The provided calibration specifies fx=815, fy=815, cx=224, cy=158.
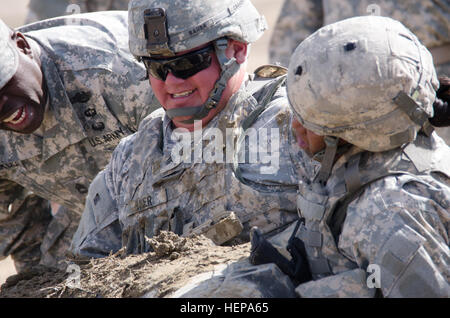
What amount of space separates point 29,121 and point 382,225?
355 cm

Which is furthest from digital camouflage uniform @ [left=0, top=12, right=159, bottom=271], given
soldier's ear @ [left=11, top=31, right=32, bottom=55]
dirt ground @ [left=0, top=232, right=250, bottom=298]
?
dirt ground @ [left=0, top=232, right=250, bottom=298]

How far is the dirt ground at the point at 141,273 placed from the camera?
12.5 ft

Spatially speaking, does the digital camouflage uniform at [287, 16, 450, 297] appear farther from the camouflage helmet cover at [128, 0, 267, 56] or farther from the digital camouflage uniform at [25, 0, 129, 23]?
the digital camouflage uniform at [25, 0, 129, 23]

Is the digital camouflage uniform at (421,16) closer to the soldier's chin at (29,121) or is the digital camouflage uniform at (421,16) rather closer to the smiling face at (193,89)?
the smiling face at (193,89)

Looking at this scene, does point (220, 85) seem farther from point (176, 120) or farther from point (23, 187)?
point (23, 187)

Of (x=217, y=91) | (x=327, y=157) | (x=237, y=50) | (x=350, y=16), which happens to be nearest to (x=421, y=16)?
(x=350, y=16)

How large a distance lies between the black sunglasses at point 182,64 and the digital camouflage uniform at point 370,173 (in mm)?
1454

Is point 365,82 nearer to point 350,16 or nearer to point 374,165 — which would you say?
point 374,165

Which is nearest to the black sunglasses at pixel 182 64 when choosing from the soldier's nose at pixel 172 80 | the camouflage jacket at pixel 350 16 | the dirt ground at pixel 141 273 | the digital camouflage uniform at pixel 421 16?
the soldier's nose at pixel 172 80

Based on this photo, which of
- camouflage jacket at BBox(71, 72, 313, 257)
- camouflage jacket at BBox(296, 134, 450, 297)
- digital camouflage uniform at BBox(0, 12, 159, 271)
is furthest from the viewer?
digital camouflage uniform at BBox(0, 12, 159, 271)

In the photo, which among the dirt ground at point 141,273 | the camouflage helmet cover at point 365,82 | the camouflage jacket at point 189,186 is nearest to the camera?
the camouflage helmet cover at point 365,82

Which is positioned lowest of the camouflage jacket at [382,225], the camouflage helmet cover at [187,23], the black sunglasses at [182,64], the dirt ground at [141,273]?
the dirt ground at [141,273]

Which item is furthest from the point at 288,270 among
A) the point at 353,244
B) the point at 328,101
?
the point at 328,101

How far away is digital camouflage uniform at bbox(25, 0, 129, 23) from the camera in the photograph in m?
10.3
